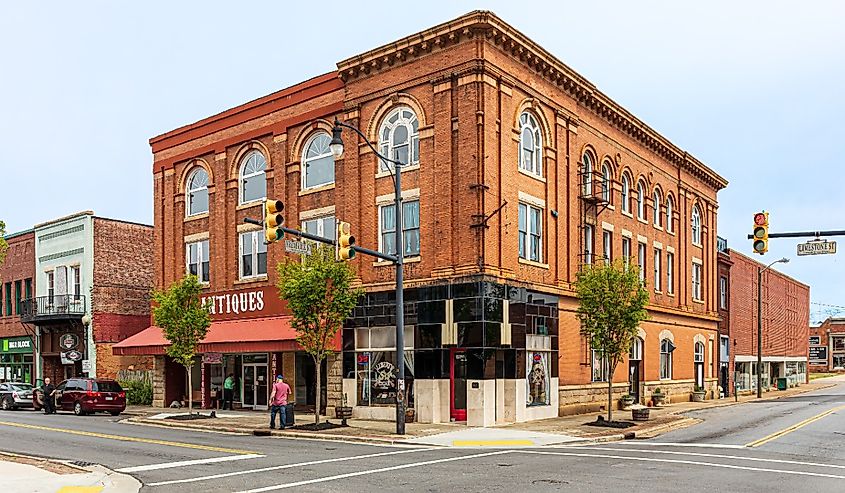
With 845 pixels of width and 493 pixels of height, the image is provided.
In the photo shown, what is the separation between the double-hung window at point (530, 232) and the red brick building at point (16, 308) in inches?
1324

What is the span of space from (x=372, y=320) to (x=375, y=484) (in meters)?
16.3

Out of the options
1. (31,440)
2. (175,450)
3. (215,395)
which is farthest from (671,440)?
(215,395)

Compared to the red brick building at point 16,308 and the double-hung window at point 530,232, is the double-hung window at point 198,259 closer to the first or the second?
the red brick building at point 16,308

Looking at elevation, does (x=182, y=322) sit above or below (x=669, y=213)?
below

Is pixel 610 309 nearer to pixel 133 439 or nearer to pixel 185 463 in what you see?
pixel 185 463

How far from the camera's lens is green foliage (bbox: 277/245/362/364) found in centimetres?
2792

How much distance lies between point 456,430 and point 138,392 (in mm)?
22228

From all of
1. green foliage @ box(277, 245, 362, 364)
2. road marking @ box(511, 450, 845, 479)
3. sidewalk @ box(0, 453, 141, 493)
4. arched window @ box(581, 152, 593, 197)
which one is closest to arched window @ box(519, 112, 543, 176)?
arched window @ box(581, 152, 593, 197)

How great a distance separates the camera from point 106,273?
46.3 m

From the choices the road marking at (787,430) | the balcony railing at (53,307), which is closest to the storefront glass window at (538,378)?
the road marking at (787,430)

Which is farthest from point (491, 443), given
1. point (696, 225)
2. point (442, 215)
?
point (696, 225)

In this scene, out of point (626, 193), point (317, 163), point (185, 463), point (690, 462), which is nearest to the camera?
point (690, 462)

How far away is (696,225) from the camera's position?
49906mm

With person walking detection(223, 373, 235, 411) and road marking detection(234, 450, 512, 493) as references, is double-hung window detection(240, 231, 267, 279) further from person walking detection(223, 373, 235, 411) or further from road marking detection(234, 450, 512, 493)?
road marking detection(234, 450, 512, 493)
